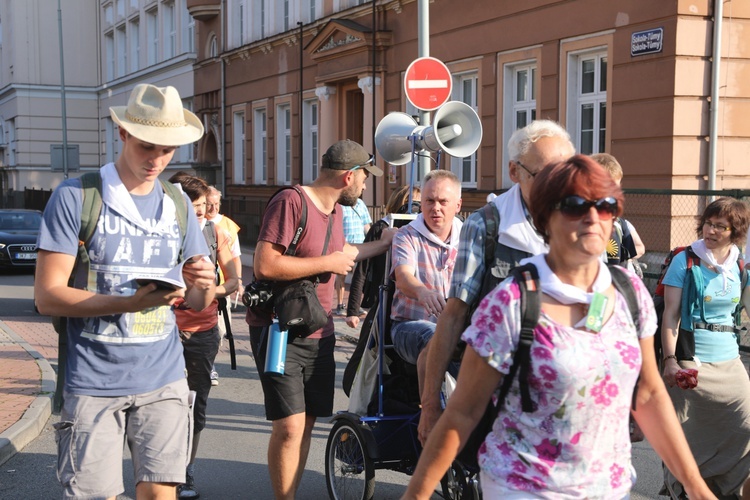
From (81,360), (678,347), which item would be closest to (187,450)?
(81,360)

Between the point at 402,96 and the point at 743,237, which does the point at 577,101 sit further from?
the point at 743,237

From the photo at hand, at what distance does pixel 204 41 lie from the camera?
3169 cm

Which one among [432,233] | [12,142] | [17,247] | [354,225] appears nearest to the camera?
[432,233]

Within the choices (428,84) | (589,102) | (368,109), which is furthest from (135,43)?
(428,84)

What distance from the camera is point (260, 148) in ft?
92.7

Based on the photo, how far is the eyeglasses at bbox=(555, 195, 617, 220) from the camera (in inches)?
105

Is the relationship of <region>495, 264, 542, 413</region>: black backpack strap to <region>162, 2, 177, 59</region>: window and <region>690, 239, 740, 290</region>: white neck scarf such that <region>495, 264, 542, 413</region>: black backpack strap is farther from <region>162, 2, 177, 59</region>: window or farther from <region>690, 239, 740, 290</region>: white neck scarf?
<region>162, 2, 177, 59</region>: window

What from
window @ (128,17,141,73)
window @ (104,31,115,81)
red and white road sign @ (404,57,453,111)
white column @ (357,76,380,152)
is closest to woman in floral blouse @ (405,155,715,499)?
red and white road sign @ (404,57,453,111)

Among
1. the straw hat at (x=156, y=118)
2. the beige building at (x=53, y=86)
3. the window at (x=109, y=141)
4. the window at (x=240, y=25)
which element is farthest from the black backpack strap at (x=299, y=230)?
the window at (x=109, y=141)

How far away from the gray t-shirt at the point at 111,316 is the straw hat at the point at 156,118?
0.86 feet

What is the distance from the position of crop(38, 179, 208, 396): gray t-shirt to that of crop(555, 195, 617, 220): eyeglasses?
1.68 m

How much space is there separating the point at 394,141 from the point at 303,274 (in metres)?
4.50

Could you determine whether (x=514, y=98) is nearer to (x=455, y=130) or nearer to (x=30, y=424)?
(x=455, y=130)

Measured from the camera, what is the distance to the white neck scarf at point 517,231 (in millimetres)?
3615
